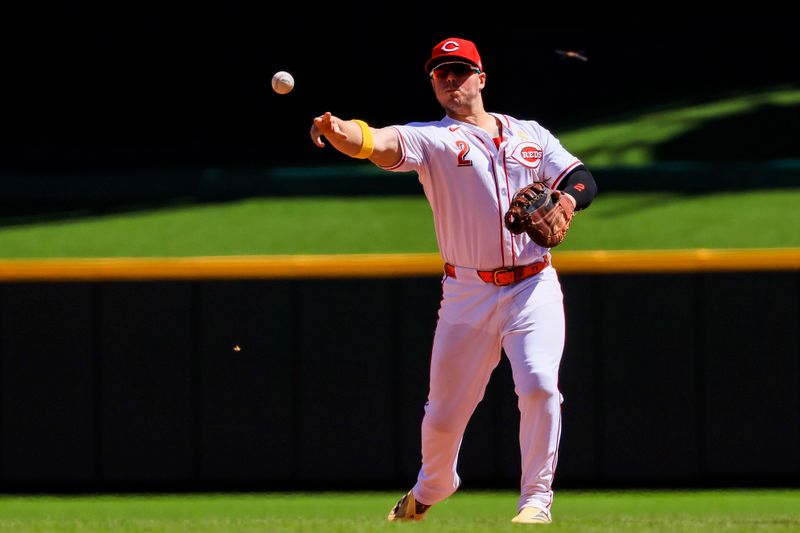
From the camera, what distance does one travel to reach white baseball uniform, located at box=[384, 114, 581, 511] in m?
5.53

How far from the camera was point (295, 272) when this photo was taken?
25.8 feet

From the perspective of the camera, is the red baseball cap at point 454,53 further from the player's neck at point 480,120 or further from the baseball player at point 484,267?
the player's neck at point 480,120

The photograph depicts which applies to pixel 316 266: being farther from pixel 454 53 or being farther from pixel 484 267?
pixel 454 53

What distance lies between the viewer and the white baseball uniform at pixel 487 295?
18.1ft

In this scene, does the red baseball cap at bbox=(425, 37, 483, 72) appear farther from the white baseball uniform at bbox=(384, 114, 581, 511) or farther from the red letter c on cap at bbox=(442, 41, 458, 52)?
the white baseball uniform at bbox=(384, 114, 581, 511)

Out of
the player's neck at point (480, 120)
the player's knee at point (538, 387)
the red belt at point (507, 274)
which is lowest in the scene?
the player's knee at point (538, 387)

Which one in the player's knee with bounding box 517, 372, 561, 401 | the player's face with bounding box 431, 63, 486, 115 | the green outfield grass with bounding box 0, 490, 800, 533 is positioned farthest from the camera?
the green outfield grass with bounding box 0, 490, 800, 533

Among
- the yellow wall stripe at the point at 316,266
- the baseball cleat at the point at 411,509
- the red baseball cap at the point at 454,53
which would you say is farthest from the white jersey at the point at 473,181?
the yellow wall stripe at the point at 316,266

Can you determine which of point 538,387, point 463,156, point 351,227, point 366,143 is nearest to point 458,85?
point 463,156

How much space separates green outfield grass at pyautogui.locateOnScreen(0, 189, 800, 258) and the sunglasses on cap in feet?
18.2

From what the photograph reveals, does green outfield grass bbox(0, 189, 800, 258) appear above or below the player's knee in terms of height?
above

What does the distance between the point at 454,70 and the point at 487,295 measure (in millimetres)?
919

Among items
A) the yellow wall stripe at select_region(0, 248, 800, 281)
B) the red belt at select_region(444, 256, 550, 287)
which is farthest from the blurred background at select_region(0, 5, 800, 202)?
the red belt at select_region(444, 256, 550, 287)

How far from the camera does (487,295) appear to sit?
5.63 metres
